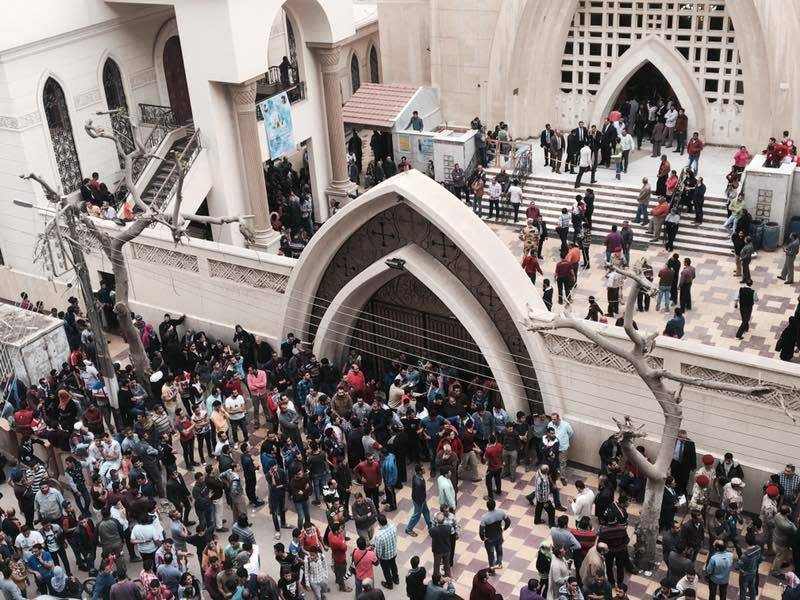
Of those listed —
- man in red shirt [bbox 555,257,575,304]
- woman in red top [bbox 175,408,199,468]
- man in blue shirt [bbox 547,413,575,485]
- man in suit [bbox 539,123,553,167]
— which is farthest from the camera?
man in suit [bbox 539,123,553,167]

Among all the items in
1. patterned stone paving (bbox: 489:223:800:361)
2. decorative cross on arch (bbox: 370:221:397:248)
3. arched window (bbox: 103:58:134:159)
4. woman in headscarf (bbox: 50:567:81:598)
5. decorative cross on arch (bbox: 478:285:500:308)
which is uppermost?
arched window (bbox: 103:58:134:159)

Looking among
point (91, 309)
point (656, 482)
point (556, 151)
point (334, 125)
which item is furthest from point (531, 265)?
point (334, 125)

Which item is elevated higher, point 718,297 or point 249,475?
point 249,475

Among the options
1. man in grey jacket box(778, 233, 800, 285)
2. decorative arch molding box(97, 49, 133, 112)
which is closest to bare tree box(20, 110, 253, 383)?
decorative arch molding box(97, 49, 133, 112)

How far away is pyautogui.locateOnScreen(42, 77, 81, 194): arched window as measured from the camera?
25.8m

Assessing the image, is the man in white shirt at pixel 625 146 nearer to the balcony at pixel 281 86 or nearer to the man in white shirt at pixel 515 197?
the man in white shirt at pixel 515 197

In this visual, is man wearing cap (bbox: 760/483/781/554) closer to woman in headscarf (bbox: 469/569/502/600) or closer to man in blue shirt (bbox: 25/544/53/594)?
woman in headscarf (bbox: 469/569/502/600)

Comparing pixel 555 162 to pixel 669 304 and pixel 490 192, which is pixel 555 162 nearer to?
pixel 490 192

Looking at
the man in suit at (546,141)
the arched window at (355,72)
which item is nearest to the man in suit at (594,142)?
the man in suit at (546,141)

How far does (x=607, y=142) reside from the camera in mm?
29016

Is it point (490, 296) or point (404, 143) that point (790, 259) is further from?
point (404, 143)

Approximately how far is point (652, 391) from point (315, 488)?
625 centimetres

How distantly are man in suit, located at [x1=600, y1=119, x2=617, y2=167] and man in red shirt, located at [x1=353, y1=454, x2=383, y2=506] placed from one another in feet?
50.3

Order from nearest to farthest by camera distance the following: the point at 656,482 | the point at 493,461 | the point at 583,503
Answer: the point at 656,482 < the point at 583,503 < the point at 493,461
